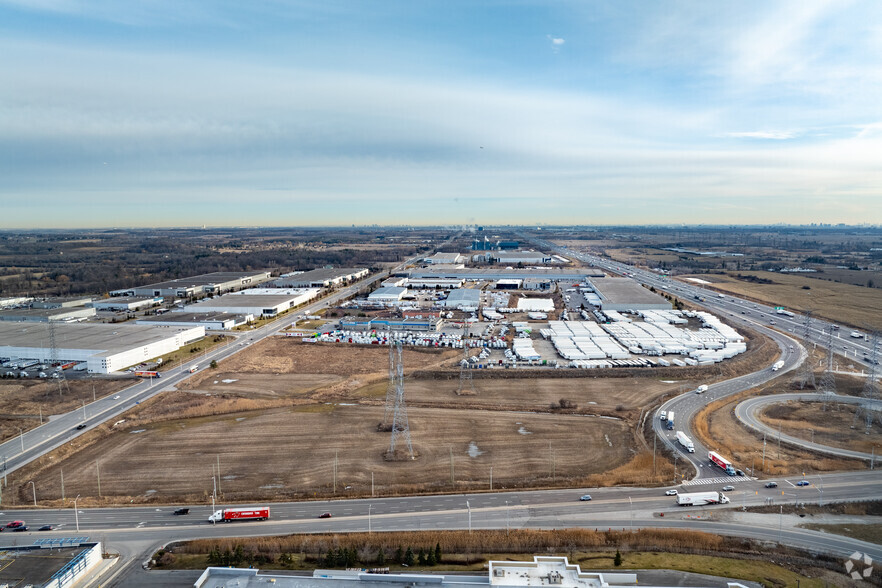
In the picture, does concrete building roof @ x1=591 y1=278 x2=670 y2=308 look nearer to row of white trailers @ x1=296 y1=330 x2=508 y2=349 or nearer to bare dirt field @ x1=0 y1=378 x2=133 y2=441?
row of white trailers @ x1=296 y1=330 x2=508 y2=349

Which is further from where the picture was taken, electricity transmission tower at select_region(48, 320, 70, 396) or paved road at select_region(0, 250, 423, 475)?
electricity transmission tower at select_region(48, 320, 70, 396)

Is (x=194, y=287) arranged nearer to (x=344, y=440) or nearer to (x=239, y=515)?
(x=344, y=440)

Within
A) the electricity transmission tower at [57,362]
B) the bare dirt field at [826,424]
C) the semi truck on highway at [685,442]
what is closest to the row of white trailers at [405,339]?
the electricity transmission tower at [57,362]

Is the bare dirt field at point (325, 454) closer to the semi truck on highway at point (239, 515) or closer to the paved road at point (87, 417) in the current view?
the semi truck on highway at point (239, 515)

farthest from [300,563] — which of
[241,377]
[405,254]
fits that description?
[405,254]

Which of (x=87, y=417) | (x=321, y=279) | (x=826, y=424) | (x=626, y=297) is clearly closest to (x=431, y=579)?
(x=826, y=424)

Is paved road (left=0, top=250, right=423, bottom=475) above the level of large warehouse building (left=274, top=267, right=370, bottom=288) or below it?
below

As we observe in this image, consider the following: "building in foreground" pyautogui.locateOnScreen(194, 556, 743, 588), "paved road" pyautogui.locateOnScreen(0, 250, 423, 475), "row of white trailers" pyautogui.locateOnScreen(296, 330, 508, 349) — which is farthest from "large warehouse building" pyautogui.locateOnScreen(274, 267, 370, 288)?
"building in foreground" pyautogui.locateOnScreen(194, 556, 743, 588)
